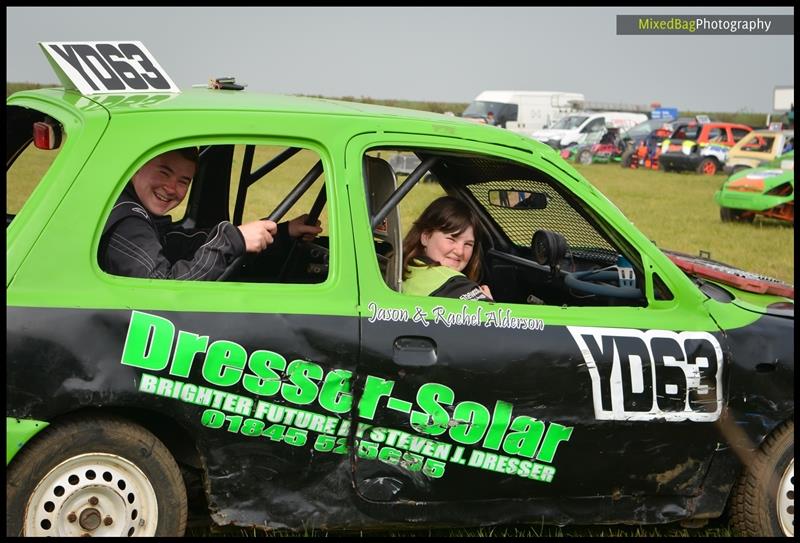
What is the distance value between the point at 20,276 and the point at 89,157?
17.7 inches

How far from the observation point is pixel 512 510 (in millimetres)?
3617

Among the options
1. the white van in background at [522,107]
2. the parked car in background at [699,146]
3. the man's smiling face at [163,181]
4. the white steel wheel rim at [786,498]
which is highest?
the man's smiling face at [163,181]

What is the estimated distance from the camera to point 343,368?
11.0ft

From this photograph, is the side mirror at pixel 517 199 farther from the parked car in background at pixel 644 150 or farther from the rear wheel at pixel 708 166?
the parked car in background at pixel 644 150

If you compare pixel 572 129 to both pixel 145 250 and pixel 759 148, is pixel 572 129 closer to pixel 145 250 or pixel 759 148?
pixel 759 148

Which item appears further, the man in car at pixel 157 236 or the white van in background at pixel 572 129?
the white van in background at pixel 572 129

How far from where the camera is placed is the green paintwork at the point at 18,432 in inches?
122

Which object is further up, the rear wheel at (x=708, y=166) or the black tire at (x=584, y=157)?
the rear wheel at (x=708, y=166)

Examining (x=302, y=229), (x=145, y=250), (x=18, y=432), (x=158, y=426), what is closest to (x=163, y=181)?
(x=145, y=250)


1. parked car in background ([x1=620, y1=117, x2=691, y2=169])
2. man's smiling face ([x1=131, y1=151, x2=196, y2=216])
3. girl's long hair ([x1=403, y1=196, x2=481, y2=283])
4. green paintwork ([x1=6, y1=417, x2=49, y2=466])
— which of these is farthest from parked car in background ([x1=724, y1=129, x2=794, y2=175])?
green paintwork ([x1=6, y1=417, x2=49, y2=466])

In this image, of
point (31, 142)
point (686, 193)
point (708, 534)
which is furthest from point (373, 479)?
point (686, 193)

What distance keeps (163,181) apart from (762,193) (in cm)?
1286

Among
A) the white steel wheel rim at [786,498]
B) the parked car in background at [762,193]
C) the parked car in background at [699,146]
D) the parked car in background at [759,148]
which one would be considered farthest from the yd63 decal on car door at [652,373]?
the parked car in background at [699,146]

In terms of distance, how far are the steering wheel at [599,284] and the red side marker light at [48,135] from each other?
2.18 m
